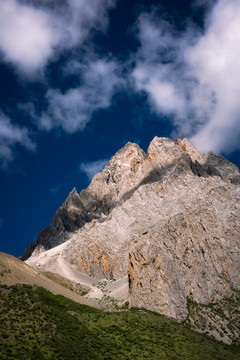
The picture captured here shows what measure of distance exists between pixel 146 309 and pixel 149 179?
10255 centimetres

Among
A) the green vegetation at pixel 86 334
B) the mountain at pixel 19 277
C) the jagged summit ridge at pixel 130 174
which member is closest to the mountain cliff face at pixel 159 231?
the jagged summit ridge at pixel 130 174

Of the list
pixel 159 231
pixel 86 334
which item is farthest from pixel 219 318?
pixel 86 334

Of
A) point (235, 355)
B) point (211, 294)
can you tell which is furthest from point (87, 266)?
point (235, 355)

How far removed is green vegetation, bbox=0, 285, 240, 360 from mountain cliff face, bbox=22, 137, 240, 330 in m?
7.09

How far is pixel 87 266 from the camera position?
9725cm

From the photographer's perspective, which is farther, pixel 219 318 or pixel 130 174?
pixel 130 174

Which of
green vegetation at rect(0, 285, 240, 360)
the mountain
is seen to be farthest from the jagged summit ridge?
green vegetation at rect(0, 285, 240, 360)

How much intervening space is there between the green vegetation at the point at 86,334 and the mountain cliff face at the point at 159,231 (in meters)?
7.09

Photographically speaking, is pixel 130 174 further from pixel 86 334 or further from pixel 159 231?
pixel 86 334

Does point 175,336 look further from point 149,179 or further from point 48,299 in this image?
point 149,179

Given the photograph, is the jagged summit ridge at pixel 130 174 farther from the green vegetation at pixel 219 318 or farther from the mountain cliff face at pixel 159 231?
the green vegetation at pixel 219 318

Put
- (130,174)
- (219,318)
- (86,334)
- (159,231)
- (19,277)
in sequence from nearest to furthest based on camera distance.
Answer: (86,334) < (19,277) < (219,318) < (159,231) < (130,174)

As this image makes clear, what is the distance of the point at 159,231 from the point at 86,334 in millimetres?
34203

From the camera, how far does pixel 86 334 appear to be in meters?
35.1
